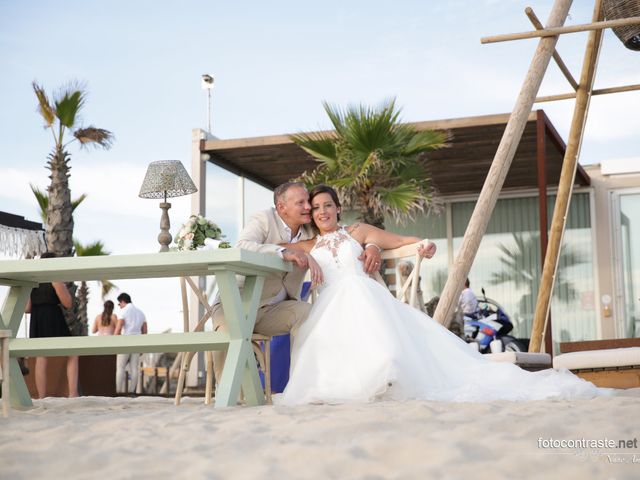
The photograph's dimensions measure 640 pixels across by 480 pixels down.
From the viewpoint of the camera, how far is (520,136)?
604 cm

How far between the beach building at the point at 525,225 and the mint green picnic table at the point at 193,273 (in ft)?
20.0

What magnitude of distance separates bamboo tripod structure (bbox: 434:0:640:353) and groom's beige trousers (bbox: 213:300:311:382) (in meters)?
1.41

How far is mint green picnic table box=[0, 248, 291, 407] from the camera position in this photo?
151 inches

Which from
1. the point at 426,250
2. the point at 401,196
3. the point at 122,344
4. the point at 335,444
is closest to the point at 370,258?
the point at 426,250

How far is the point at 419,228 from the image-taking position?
43.0 ft

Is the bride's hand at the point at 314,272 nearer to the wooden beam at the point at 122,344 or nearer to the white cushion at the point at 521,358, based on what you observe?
the wooden beam at the point at 122,344

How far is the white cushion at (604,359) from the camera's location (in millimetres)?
5828

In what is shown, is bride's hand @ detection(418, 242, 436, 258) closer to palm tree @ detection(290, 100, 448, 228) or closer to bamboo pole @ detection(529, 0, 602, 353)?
bamboo pole @ detection(529, 0, 602, 353)

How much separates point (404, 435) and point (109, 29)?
11.9 metres

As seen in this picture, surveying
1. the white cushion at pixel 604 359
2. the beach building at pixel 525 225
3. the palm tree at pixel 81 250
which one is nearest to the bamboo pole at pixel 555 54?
the white cushion at pixel 604 359

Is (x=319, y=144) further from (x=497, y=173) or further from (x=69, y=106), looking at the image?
(x=69, y=106)

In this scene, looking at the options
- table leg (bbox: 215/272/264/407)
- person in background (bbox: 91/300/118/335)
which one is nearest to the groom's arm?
table leg (bbox: 215/272/264/407)

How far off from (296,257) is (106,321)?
720 cm

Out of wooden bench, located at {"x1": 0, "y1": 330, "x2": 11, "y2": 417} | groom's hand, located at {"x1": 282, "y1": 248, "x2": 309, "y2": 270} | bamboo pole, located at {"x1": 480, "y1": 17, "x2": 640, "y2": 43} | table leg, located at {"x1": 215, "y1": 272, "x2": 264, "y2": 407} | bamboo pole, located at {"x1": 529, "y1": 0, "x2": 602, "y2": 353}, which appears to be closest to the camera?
table leg, located at {"x1": 215, "y1": 272, "x2": 264, "y2": 407}
